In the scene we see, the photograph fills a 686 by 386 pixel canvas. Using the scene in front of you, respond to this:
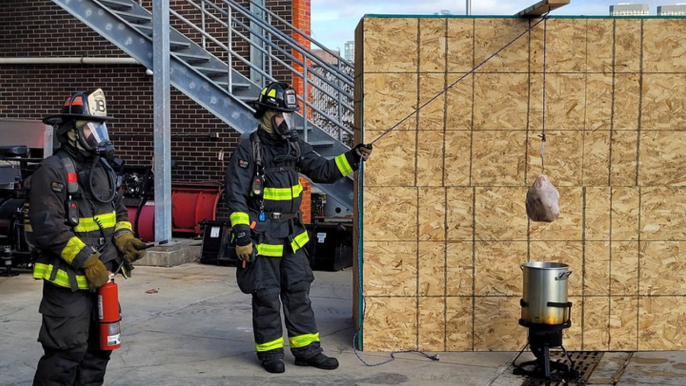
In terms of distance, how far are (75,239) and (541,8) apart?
3822 millimetres

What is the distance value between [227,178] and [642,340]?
3609 millimetres

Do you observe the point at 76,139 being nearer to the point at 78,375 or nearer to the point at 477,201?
the point at 78,375

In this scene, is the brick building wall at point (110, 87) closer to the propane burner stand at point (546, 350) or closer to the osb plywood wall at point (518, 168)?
the osb plywood wall at point (518, 168)

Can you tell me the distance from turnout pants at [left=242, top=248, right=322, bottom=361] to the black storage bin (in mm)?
4347

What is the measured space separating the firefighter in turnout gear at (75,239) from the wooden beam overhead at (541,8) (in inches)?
131

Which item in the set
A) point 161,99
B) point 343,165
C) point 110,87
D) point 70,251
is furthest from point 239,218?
point 110,87

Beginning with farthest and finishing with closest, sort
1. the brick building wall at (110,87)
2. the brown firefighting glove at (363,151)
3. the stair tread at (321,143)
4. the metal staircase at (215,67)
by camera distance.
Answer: the brick building wall at (110,87)
the metal staircase at (215,67)
the stair tread at (321,143)
the brown firefighting glove at (363,151)

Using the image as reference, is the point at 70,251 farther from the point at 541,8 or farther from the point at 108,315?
the point at 541,8

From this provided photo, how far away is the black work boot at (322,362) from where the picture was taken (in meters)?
6.61

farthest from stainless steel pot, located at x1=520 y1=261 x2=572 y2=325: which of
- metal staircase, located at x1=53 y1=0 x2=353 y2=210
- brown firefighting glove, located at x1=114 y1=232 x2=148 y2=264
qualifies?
metal staircase, located at x1=53 y1=0 x2=353 y2=210

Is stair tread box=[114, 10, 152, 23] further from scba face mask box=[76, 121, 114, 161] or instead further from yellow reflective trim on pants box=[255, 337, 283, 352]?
scba face mask box=[76, 121, 114, 161]

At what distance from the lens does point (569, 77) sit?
703cm

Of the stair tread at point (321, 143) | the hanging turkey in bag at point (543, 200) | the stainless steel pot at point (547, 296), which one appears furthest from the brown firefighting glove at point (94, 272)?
the stair tread at point (321, 143)

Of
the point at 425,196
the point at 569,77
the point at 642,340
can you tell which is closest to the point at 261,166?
the point at 425,196
